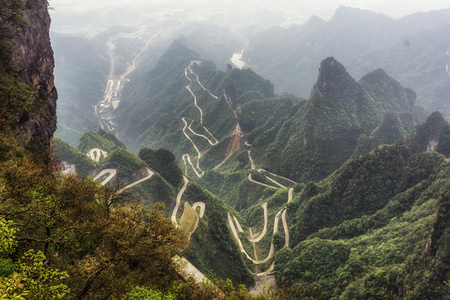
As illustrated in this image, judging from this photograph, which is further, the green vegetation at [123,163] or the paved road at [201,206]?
the paved road at [201,206]

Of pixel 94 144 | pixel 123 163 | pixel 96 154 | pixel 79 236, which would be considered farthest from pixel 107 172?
pixel 79 236

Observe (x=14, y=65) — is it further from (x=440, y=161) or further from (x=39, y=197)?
(x=440, y=161)

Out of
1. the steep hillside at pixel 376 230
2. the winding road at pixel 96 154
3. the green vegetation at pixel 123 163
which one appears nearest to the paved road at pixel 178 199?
the green vegetation at pixel 123 163

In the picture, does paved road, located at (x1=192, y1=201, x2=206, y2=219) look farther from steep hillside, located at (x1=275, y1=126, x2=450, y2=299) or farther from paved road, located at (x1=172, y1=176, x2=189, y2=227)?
steep hillside, located at (x1=275, y1=126, x2=450, y2=299)

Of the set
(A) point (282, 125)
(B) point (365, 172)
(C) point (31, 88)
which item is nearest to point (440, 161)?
(B) point (365, 172)

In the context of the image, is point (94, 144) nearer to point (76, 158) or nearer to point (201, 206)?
point (76, 158)

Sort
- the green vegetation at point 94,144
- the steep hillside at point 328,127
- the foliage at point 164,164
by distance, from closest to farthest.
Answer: the foliage at point 164,164 < the steep hillside at point 328,127 < the green vegetation at point 94,144

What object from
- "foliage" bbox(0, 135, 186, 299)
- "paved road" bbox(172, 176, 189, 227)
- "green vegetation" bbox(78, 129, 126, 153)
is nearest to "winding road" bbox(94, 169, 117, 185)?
"paved road" bbox(172, 176, 189, 227)

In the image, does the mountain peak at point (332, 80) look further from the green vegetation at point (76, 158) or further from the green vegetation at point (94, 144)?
the green vegetation at point (76, 158)
